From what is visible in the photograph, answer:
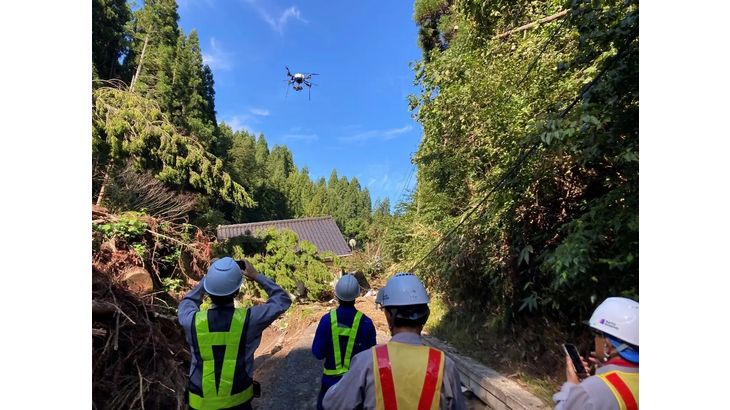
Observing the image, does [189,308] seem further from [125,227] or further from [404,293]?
[125,227]

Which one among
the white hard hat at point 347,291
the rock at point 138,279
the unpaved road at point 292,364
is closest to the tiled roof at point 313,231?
the unpaved road at point 292,364

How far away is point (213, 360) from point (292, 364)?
15.9ft

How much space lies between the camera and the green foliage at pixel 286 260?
496 inches

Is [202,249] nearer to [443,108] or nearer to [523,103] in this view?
[443,108]

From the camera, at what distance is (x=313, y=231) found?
76.4 feet

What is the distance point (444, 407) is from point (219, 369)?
1426mm

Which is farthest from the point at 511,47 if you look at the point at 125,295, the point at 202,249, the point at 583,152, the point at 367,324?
the point at 202,249

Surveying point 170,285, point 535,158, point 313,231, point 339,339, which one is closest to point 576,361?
point 339,339

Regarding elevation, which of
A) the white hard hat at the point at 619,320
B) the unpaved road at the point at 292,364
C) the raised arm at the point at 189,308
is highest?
the raised arm at the point at 189,308

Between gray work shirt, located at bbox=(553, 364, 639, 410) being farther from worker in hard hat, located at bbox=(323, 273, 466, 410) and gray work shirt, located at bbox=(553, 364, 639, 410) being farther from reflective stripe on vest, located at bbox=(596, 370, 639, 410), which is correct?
worker in hard hat, located at bbox=(323, 273, 466, 410)

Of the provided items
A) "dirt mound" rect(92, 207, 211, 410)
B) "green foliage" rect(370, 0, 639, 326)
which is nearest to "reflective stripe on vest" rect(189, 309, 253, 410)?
"dirt mound" rect(92, 207, 211, 410)

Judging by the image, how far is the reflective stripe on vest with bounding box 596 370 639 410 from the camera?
1434mm

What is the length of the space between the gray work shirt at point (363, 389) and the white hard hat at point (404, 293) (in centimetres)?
19

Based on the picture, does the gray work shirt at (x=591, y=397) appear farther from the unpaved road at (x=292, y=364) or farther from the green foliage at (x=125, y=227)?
the green foliage at (x=125, y=227)
